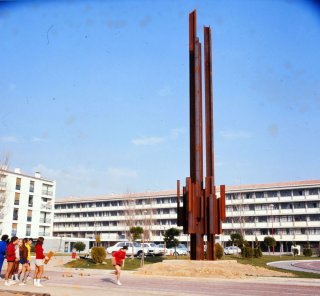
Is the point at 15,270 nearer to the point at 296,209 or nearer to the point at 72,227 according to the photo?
the point at 296,209

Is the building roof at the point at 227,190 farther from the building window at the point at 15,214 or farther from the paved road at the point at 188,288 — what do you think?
the paved road at the point at 188,288

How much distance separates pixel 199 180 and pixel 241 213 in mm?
55652

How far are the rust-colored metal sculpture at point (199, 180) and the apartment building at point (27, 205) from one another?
45.1m

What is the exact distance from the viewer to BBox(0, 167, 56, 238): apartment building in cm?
6619

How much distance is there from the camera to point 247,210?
254ft

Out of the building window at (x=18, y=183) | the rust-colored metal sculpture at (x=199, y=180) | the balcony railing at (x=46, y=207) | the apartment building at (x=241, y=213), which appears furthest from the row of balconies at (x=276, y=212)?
the rust-colored metal sculpture at (x=199, y=180)

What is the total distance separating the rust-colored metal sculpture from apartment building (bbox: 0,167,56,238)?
148 ft

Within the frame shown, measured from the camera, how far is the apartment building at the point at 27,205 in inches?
2606

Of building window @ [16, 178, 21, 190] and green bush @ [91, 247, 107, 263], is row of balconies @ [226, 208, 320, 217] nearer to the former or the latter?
building window @ [16, 178, 21, 190]

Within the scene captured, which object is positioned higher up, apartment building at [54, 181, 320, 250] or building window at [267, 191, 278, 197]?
building window at [267, 191, 278, 197]

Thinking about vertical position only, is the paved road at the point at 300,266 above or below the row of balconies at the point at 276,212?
below

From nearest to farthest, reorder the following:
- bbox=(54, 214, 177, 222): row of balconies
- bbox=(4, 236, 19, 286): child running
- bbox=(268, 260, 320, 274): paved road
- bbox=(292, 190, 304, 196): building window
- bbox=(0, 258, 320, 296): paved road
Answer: bbox=(0, 258, 320, 296): paved road
bbox=(4, 236, 19, 286): child running
bbox=(268, 260, 320, 274): paved road
bbox=(292, 190, 304, 196): building window
bbox=(54, 214, 177, 222): row of balconies

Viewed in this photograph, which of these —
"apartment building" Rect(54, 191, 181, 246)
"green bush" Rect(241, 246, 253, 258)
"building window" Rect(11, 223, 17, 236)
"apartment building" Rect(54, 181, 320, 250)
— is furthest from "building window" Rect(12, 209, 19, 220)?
"green bush" Rect(241, 246, 253, 258)

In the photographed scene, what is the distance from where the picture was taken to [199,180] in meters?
23.0
